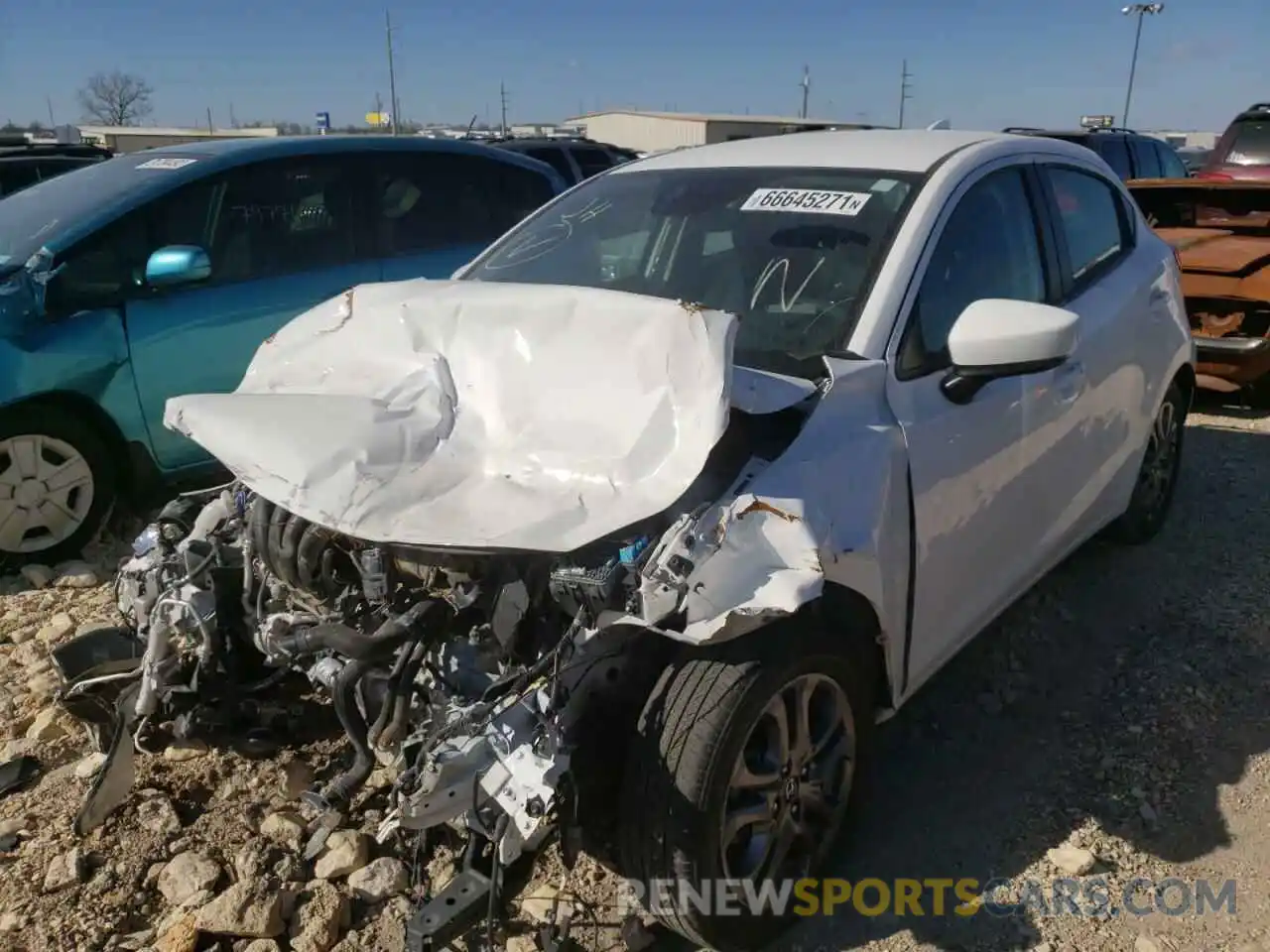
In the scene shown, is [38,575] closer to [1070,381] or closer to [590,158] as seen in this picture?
[1070,381]

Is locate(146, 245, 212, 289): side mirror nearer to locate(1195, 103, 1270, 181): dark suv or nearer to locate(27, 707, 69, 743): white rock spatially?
locate(27, 707, 69, 743): white rock

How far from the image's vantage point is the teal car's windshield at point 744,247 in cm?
278

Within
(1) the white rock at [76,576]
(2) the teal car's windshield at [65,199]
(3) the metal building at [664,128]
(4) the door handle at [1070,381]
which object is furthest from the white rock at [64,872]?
(3) the metal building at [664,128]

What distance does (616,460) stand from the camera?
2266 mm

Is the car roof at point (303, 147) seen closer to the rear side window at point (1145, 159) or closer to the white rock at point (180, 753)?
the white rock at point (180, 753)

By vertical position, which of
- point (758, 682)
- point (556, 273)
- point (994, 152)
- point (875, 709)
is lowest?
point (875, 709)

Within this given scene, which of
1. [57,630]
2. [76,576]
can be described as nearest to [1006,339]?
[57,630]

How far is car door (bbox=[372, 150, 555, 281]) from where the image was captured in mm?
5594

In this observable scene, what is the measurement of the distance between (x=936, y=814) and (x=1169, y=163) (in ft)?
37.7

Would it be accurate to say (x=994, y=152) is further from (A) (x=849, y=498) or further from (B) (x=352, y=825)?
(B) (x=352, y=825)

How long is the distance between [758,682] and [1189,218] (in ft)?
23.9

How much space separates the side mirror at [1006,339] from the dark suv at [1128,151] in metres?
8.77

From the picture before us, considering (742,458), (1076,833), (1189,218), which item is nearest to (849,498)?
(742,458)

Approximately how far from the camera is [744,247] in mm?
3053
